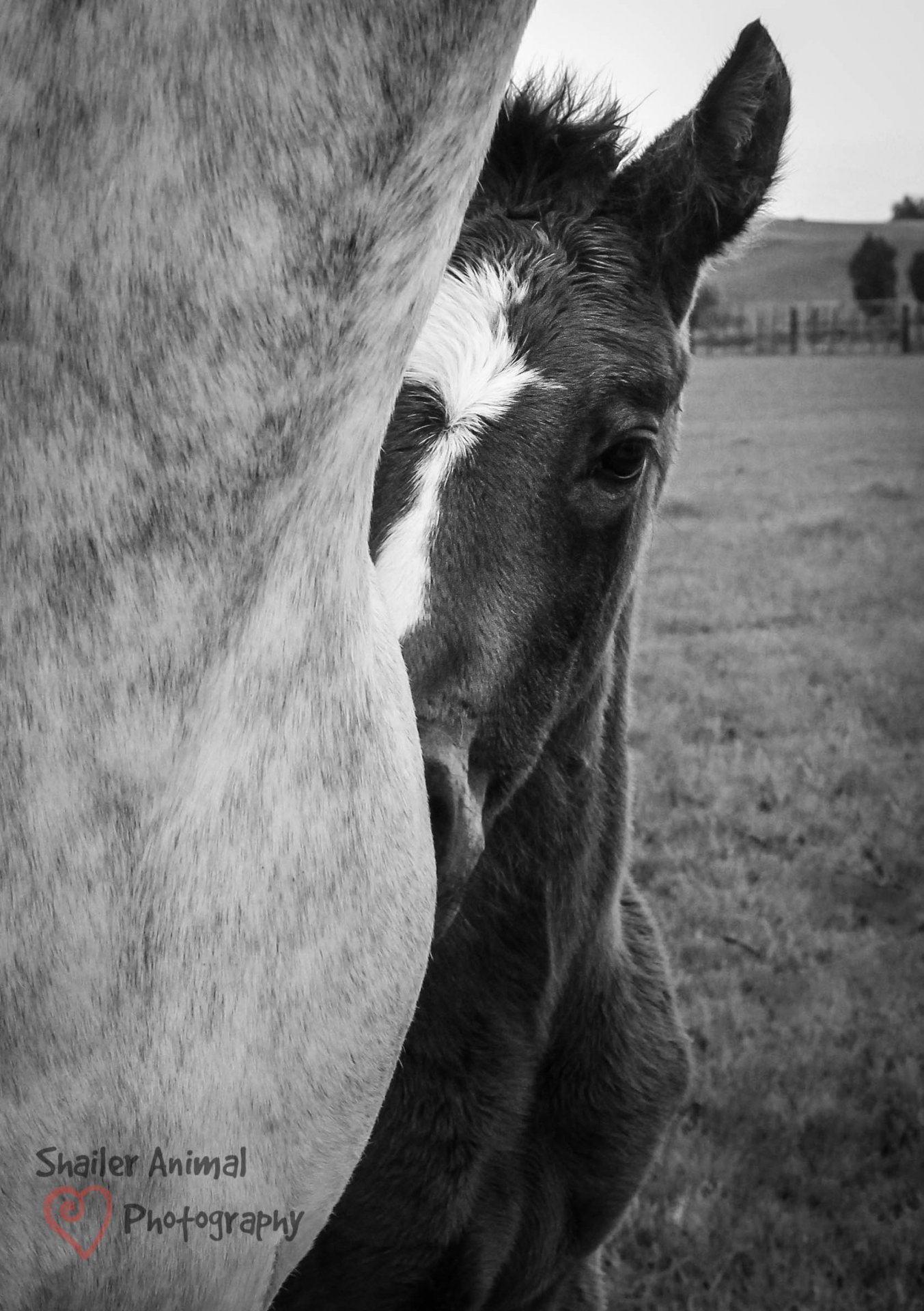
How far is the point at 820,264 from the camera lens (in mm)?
18969

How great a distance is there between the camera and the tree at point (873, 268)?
1477 centimetres

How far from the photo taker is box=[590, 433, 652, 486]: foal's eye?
179cm

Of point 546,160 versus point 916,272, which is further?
point 916,272

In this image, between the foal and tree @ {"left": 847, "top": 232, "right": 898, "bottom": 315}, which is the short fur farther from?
tree @ {"left": 847, "top": 232, "right": 898, "bottom": 315}

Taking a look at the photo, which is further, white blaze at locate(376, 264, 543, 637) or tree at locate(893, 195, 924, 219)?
tree at locate(893, 195, 924, 219)

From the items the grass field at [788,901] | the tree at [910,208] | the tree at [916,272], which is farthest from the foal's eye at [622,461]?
the tree at [916,272]

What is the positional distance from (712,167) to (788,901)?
118 inches

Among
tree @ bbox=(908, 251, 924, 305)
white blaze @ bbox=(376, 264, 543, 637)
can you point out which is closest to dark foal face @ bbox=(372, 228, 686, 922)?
white blaze @ bbox=(376, 264, 543, 637)

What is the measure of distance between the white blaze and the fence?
1916 cm

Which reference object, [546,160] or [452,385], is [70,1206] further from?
[546,160]

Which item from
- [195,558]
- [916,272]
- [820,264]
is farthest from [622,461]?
[820,264]

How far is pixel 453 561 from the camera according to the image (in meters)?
1.59

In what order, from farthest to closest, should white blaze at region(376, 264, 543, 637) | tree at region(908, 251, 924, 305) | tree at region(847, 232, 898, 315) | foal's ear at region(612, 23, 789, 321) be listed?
tree at region(847, 232, 898, 315)
tree at region(908, 251, 924, 305)
foal's ear at region(612, 23, 789, 321)
white blaze at region(376, 264, 543, 637)

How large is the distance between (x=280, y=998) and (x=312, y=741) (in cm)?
19
